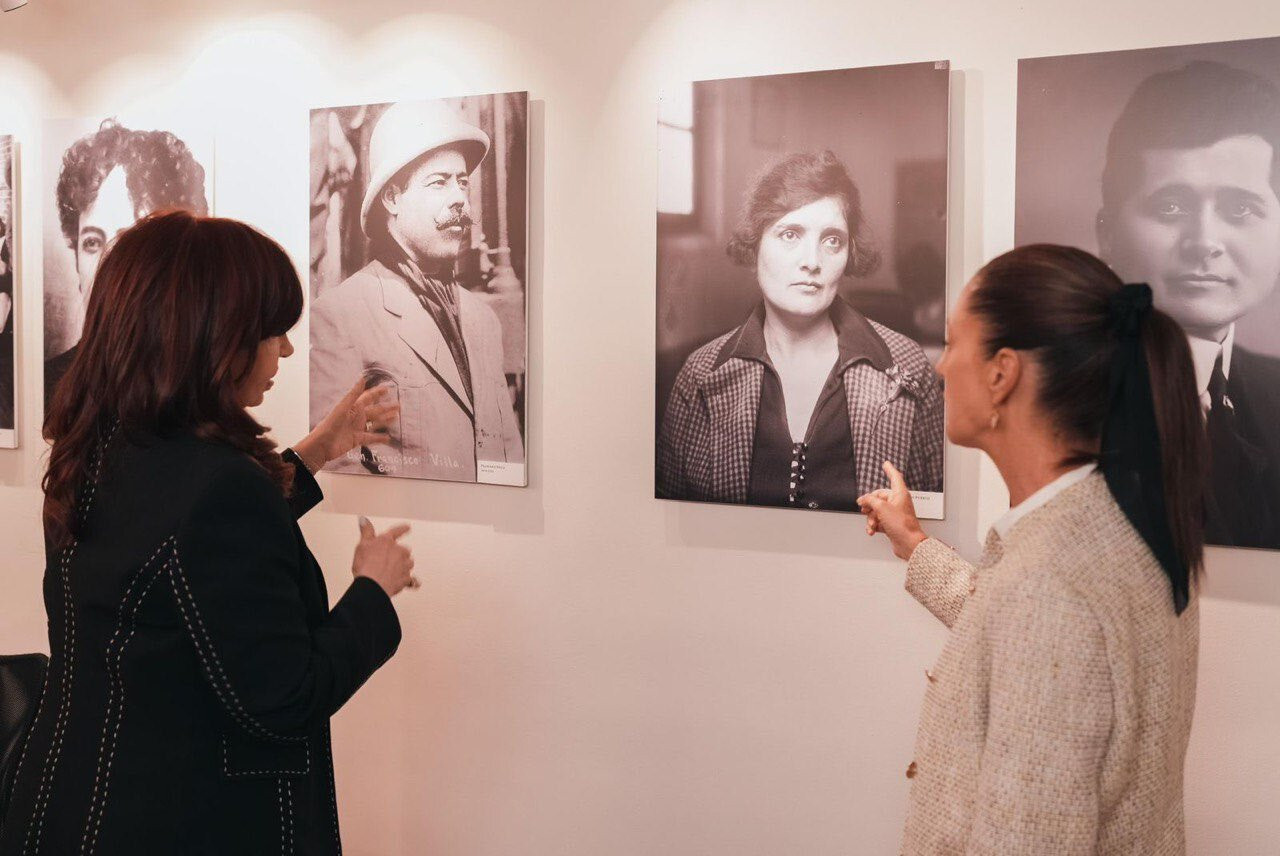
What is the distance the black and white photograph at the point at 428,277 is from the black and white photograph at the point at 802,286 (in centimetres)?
40

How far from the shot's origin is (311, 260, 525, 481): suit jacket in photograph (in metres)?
2.72

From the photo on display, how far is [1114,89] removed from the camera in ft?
7.02

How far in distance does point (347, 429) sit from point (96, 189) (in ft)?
4.12

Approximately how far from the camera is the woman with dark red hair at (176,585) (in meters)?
1.59

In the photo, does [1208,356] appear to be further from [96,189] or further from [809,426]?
[96,189]

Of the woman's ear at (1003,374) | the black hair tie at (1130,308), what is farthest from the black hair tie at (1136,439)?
the woman's ear at (1003,374)

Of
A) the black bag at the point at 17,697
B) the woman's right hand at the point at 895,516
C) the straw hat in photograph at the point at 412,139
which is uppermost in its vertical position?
the straw hat in photograph at the point at 412,139

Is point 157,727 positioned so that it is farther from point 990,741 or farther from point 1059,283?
point 1059,283

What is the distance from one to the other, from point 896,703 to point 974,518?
44 centimetres

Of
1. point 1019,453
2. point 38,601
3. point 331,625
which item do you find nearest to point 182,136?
point 38,601

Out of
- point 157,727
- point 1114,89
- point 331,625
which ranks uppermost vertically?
point 1114,89

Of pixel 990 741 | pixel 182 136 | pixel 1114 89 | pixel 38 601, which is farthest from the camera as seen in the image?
pixel 38 601

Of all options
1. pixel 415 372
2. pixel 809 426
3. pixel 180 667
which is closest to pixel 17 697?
pixel 180 667

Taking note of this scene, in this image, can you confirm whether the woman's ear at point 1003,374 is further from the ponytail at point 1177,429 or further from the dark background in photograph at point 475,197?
the dark background in photograph at point 475,197
